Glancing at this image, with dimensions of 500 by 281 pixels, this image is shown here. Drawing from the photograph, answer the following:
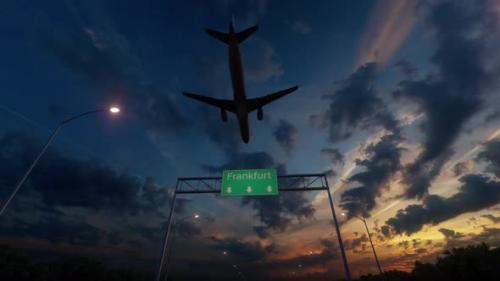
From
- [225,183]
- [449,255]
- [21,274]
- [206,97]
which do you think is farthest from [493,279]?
[21,274]

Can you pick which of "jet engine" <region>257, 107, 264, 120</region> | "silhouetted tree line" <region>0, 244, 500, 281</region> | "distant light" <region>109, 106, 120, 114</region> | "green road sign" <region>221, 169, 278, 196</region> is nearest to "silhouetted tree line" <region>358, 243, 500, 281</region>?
"silhouetted tree line" <region>0, 244, 500, 281</region>

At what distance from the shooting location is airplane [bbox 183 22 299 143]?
67.3 feet

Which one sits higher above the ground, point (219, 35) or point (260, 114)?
point (219, 35)

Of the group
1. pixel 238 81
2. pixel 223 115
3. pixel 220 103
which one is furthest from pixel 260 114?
pixel 238 81

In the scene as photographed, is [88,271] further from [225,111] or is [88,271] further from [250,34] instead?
[250,34]

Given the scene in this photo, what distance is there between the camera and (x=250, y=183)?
2256 centimetres

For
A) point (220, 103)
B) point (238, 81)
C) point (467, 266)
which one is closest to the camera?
point (238, 81)

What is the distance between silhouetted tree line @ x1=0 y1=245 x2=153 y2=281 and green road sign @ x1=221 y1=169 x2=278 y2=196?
44344 mm

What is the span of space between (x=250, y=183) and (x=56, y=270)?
5661cm

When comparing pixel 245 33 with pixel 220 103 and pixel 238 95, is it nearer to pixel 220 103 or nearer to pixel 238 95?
pixel 238 95

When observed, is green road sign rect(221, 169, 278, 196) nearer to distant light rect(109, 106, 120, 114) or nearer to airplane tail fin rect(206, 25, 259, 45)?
airplane tail fin rect(206, 25, 259, 45)

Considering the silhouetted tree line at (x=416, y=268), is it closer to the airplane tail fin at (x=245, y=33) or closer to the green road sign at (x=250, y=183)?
the green road sign at (x=250, y=183)

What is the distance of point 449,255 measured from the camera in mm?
48531

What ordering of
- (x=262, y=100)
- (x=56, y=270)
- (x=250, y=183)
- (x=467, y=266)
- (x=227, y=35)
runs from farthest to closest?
(x=56, y=270) < (x=467, y=266) < (x=262, y=100) < (x=250, y=183) < (x=227, y=35)
